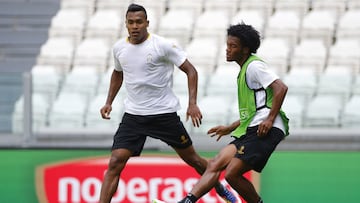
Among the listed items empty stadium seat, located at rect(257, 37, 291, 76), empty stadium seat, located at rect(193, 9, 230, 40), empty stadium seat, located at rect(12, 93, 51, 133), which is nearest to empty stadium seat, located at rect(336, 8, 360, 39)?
empty stadium seat, located at rect(257, 37, 291, 76)

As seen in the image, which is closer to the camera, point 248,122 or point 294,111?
point 248,122

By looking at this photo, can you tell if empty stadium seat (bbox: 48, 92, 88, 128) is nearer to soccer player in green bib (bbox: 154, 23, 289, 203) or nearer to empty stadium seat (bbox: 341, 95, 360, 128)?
empty stadium seat (bbox: 341, 95, 360, 128)

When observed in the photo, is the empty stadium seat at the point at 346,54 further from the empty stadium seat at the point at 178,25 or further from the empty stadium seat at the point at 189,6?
the empty stadium seat at the point at 189,6

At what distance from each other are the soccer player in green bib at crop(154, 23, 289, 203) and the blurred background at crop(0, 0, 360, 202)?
2.17m

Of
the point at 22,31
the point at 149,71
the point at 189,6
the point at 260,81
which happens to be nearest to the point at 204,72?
the point at 189,6

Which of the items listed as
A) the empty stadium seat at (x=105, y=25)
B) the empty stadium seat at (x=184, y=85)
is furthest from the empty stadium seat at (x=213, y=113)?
the empty stadium seat at (x=105, y=25)

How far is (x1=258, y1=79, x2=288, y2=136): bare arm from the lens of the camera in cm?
825

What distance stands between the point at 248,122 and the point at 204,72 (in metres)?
4.54

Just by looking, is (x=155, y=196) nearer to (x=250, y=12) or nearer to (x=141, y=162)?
(x=141, y=162)

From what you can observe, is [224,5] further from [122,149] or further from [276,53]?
[122,149]

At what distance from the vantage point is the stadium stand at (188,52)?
1101 centimetres

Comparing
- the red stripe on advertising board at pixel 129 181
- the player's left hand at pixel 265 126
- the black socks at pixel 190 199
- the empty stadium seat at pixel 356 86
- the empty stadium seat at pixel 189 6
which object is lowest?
the red stripe on advertising board at pixel 129 181

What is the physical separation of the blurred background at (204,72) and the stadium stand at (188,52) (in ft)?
0.04

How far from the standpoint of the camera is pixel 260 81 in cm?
831
